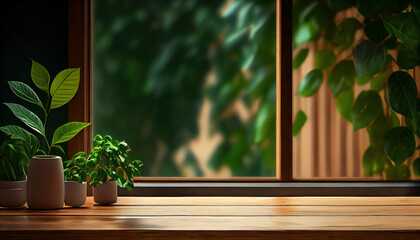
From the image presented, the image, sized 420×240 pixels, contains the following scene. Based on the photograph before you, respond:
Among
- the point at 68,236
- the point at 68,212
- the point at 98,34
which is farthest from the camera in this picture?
the point at 98,34

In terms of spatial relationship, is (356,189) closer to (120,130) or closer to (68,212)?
(120,130)

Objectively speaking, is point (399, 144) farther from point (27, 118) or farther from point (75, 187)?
point (27, 118)

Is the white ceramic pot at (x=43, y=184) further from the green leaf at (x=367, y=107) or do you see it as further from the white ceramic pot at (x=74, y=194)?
the green leaf at (x=367, y=107)

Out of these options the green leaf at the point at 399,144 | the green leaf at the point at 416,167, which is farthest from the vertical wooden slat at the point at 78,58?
the green leaf at the point at 416,167

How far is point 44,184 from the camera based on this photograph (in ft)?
5.63

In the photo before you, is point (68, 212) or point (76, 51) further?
point (76, 51)

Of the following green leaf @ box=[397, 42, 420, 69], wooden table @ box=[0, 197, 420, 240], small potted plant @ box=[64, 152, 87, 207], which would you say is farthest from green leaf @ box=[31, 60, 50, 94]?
green leaf @ box=[397, 42, 420, 69]

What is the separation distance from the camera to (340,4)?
2.27 m

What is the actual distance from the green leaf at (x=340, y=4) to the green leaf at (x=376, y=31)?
137 millimetres

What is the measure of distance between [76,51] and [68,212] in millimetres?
814

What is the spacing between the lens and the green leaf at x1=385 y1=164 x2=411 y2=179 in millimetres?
2295

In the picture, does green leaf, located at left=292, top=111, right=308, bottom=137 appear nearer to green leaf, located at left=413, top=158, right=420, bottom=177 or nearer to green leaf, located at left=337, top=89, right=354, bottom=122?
green leaf, located at left=337, top=89, right=354, bottom=122

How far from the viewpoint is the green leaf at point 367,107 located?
227cm

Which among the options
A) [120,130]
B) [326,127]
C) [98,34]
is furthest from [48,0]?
[326,127]
